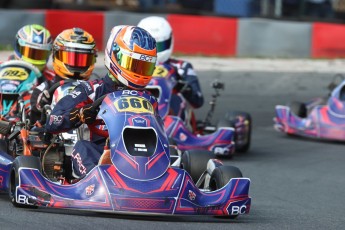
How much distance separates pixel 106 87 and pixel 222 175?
36.9 inches

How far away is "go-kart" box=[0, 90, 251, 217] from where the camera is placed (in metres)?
6.42

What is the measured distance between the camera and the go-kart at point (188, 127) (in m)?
10.3

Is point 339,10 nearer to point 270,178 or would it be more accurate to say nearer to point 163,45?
point 163,45

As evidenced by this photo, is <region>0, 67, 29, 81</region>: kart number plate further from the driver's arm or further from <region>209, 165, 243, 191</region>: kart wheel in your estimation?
<region>209, 165, 243, 191</region>: kart wheel

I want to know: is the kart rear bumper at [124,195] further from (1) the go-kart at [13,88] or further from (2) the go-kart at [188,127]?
(2) the go-kart at [188,127]

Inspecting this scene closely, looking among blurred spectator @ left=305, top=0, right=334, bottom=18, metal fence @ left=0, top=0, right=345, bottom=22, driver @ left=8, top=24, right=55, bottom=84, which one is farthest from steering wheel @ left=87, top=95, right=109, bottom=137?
blurred spectator @ left=305, top=0, right=334, bottom=18

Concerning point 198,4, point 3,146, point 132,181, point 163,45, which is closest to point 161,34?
point 163,45

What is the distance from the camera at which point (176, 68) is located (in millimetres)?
10953

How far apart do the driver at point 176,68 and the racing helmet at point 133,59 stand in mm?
3583

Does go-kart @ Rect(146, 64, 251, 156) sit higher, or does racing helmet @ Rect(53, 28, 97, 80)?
racing helmet @ Rect(53, 28, 97, 80)

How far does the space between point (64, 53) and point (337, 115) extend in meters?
4.16

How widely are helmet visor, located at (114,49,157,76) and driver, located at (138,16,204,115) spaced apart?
362cm

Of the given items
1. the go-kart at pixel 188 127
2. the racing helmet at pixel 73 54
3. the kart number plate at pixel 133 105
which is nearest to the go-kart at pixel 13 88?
the racing helmet at pixel 73 54

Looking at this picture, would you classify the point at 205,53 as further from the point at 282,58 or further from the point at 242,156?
the point at 242,156
